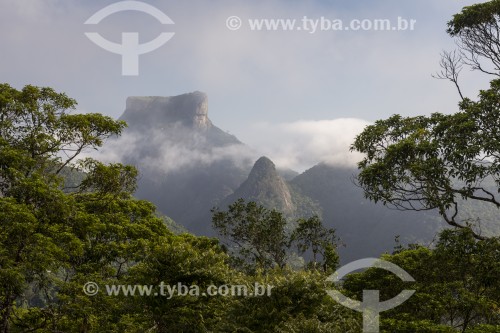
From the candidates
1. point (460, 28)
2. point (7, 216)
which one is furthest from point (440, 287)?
point (7, 216)

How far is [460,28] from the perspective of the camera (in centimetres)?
1576

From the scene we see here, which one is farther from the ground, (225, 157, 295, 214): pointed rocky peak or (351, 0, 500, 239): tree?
(225, 157, 295, 214): pointed rocky peak

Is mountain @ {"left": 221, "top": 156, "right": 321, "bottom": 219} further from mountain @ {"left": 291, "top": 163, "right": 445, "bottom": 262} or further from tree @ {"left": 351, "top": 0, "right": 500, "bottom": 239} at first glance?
tree @ {"left": 351, "top": 0, "right": 500, "bottom": 239}

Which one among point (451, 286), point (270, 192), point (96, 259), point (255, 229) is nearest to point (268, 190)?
point (270, 192)

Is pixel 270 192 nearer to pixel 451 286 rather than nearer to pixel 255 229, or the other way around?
pixel 255 229

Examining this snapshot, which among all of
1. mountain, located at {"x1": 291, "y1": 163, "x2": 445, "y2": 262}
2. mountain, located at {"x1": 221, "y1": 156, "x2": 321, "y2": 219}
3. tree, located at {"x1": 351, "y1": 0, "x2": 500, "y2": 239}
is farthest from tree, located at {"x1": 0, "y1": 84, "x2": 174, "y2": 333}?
mountain, located at {"x1": 221, "y1": 156, "x2": 321, "y2": 219}

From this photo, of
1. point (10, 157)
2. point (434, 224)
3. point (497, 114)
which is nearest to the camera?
point (497, 114)

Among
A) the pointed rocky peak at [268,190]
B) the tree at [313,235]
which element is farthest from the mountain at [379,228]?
the tree at [313,235]

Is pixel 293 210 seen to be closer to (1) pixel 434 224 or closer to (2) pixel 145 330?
(1) pixel 434 224

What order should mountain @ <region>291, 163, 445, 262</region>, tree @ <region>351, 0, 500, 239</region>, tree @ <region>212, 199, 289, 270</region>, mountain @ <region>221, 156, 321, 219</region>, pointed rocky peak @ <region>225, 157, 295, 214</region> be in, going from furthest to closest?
pointed rocky peak @ <region>225, 157, 295, 214</region>
mountain @ <region>221, 156, 321, 219</region>
mountain @ <region>291, 163, 445, 262</region>
tree @ <region>212, 199, 289, 270</region>
tree @ <region>351, 0, 500, 239</region>

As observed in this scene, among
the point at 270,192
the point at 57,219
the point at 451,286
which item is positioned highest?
the point at 270,192

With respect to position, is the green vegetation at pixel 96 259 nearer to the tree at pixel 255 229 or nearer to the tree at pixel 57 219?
the tree at pixel 57 219

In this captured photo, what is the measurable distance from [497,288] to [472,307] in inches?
66.0

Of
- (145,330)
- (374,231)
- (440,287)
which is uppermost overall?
(374,231)
